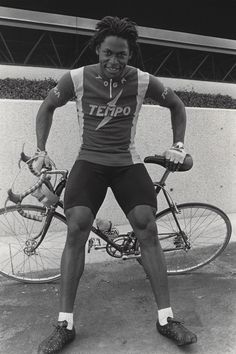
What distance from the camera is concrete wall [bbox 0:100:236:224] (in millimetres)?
4160

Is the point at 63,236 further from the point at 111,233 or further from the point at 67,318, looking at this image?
the point at 67,318

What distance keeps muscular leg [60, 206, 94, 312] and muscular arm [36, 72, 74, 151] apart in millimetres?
616

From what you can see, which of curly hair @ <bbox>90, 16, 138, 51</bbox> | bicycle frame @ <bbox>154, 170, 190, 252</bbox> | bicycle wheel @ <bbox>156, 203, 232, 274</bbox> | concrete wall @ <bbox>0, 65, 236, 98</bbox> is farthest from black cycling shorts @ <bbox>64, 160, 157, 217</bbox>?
concrete wall @ <bbox>0, 65, 236, 98</bbox>

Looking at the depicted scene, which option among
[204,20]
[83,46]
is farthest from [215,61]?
[83,46]

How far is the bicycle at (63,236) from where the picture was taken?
2992 millimetres

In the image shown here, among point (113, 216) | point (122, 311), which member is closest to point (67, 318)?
point (122, 311)

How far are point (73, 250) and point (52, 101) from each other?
1.05 m

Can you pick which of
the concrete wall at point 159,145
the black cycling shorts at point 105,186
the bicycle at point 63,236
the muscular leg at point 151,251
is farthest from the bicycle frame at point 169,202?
the concrete wall at point 159,145

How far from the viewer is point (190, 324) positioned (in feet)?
9.00

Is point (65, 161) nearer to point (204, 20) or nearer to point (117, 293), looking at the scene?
point (117, 293)

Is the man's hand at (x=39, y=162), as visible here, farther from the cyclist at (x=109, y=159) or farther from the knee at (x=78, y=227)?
the knee at (x=78, y=227)

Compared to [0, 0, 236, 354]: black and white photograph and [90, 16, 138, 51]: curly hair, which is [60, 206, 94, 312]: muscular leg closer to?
[0, 0, 236, 354]: black and white photograph

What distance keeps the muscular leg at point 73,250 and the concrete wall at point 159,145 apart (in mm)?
1925

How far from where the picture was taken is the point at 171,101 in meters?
2.87
